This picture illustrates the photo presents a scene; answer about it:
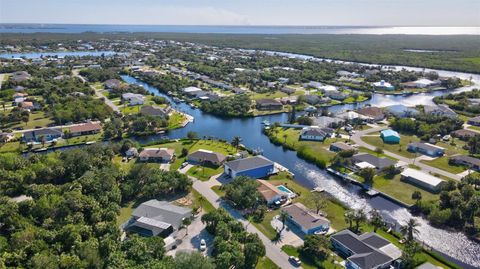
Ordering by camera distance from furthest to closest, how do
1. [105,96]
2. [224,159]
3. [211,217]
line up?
[105,96] → [224,159] → [211,217]

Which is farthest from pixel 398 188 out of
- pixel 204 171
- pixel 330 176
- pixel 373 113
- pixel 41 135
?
pixel 41 135

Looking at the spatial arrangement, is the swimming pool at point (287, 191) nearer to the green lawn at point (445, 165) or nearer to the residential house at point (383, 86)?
the green lawn at point (445, 165)

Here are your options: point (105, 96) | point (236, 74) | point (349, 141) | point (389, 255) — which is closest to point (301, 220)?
point (389, 255)

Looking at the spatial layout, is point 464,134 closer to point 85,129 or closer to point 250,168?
point 250,168

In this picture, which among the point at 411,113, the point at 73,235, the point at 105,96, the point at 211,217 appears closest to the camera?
the point at 73,235

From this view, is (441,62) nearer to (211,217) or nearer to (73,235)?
(211,217)

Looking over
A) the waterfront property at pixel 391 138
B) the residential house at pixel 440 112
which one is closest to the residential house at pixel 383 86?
the residential house at pixel 440 112
